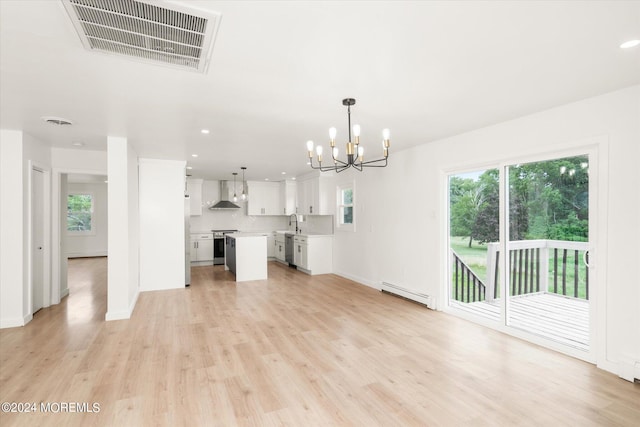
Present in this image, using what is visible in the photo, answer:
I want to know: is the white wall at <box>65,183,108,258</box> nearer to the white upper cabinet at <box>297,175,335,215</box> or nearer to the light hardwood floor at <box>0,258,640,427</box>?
the light hardwood floor at <box>0,258,640,427</box>

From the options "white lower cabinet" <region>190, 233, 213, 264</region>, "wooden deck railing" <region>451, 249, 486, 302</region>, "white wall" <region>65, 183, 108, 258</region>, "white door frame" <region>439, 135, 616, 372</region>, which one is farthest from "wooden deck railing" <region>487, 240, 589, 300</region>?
"white wall" <region>65, 183, 108, 258</region>

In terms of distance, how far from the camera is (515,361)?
9.62ft

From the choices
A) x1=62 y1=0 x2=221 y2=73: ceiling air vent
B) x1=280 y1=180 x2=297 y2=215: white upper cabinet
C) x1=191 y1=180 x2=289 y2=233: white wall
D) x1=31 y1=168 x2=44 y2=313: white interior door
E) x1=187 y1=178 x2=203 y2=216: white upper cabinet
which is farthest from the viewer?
x1=191 y1=180 x2=289 y2=233: white wall

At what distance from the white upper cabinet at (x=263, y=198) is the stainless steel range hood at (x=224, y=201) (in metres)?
0.51

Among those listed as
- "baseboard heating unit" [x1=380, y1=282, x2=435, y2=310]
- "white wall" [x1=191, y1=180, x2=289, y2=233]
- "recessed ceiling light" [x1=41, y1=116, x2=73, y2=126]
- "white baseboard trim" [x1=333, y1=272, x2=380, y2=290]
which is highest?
"recessed ceiling light" [x1=41, y1=116, x2=73, y2=126]

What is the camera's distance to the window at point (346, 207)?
6676 millimetres

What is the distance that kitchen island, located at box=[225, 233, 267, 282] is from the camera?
21.6 feet

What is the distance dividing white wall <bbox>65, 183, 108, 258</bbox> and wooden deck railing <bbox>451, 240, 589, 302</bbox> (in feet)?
36.0

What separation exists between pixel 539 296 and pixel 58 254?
6.65 m

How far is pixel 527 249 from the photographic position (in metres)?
3.58

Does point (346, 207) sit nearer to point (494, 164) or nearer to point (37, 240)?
point (494, 164)

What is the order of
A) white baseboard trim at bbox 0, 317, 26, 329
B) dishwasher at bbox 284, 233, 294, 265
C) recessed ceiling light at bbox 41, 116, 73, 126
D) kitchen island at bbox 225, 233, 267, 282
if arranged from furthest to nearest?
dishwasher at bbox 284, 233, 294, 265
kitchen island at bbox 225, 233, 267, 282
white baseboard trim at bbox 0, 317, 26, 329
recessed ceiling light at bbox 41, 116, 73, 126

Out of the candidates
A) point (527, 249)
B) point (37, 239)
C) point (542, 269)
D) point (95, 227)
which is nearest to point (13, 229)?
point (37, 239)

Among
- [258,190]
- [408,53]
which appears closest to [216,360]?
[408,53]
